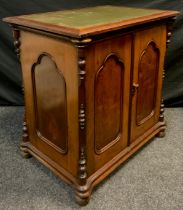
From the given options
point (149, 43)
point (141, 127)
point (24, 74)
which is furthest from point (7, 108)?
point (149, 43)

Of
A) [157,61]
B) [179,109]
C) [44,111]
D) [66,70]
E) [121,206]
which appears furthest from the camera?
[179,109]

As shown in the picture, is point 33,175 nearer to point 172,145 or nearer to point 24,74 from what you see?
point 24,74

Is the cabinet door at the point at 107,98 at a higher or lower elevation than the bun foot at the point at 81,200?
higher

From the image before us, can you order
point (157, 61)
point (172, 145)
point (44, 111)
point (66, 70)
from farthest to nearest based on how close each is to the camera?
point (172, 145) → point (157, 61) → point (44, 111) → point (66, 70)

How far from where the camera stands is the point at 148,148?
5.56ft

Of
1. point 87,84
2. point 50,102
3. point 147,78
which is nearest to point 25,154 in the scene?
point 50,102

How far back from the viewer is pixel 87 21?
120 centimetres

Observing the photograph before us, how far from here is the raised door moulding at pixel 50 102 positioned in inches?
49.3

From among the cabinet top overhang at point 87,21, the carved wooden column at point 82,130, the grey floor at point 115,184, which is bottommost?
the grey floor at point 115,184

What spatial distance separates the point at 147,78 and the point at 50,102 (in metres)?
0.53

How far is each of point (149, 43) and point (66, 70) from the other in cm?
50

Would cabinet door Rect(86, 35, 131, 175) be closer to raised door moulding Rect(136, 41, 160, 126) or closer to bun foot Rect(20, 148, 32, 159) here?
raised door moulding Rect(136, 41, 160, 126)

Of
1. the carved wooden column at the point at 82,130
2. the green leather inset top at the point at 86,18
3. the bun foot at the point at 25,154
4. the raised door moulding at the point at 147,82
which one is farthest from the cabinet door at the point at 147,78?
the bun foot at the point at 25,154

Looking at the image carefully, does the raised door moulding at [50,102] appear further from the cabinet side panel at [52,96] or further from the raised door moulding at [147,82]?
the raised door moulding at [147,82]
